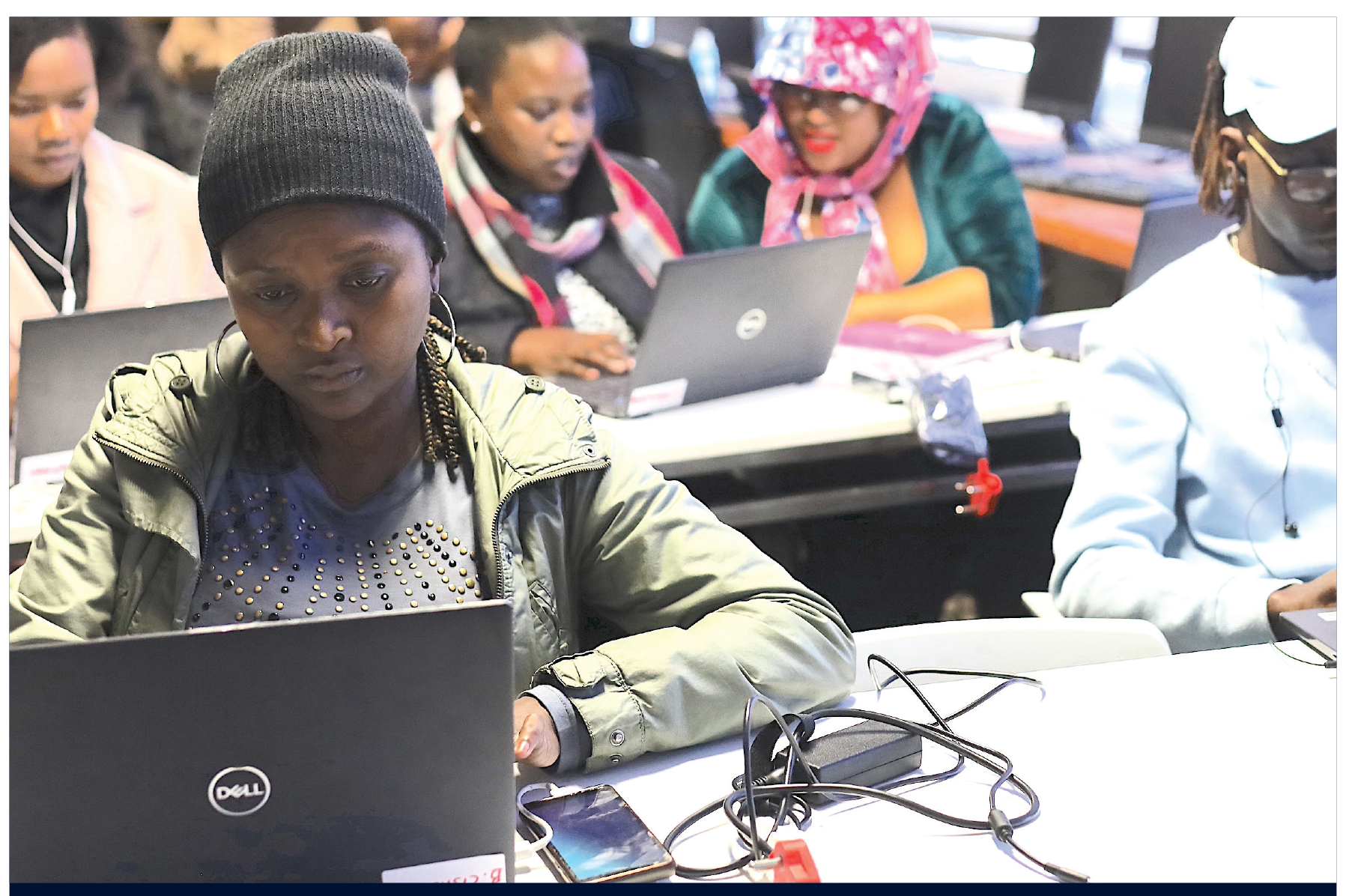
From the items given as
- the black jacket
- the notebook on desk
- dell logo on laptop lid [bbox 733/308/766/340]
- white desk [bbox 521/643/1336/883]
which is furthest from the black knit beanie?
the notebook on desk

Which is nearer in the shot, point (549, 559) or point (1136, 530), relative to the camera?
point (549, 559)

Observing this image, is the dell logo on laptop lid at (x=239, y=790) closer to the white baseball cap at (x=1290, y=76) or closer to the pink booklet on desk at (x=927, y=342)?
the white baseball cap at (x=1290, y=76)

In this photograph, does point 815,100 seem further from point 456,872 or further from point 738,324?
point 456,872

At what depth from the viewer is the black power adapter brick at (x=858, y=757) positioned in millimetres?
1152

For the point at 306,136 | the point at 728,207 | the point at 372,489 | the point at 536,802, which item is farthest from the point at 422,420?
the point at 728,207

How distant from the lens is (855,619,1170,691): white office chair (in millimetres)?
1457

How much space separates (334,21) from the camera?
3.09m

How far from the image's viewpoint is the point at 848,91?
3.47 meters

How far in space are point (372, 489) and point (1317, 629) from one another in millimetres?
1071

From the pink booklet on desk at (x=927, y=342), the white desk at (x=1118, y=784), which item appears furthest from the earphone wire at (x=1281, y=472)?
the pink booklet on desk at (x=927, y=342)

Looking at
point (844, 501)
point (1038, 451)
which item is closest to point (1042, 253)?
point (1038, 451)

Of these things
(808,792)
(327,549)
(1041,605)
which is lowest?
(1041,605)

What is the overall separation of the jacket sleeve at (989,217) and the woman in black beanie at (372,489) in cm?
240
